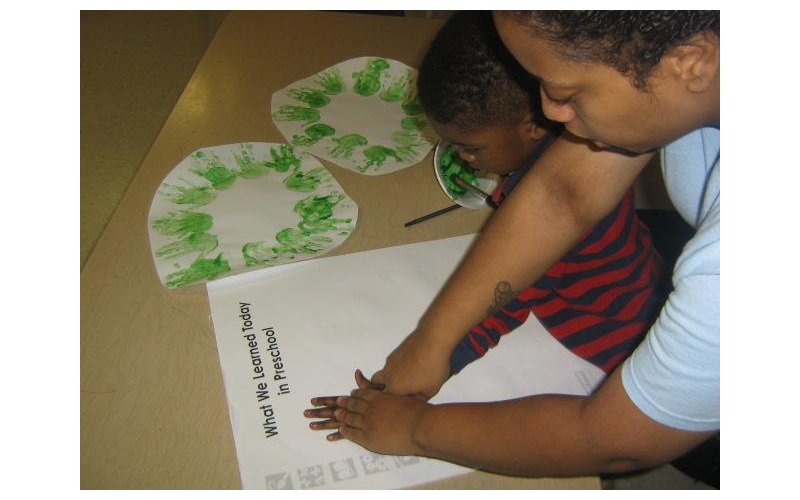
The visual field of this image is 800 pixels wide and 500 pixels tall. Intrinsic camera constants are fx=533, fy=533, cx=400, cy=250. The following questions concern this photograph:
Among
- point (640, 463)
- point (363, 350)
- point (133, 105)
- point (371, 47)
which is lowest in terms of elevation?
point (640, 463)

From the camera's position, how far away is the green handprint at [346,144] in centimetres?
85

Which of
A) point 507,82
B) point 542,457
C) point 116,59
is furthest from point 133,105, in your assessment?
point 542,457

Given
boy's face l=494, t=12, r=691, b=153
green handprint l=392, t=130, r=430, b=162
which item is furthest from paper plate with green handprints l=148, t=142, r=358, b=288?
boy's face l=494, t=12, r=691, b=153

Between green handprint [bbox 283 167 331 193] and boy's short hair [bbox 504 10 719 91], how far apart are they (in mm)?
478

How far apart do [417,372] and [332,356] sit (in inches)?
3.9

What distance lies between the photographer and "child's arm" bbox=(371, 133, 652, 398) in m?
0.61

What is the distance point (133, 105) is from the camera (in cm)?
174

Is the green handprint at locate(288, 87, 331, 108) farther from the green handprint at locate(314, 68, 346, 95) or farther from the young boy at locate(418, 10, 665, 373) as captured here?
the young boy at locate(418, 10, 665, 373)

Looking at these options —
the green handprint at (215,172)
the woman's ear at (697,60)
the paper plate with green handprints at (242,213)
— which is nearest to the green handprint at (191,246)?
the paper plate with green handprints at (242,213)

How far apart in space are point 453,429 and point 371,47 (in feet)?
2.76

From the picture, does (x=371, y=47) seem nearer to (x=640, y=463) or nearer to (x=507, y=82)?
(x=507, y=82)

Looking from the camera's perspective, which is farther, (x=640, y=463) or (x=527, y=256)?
(x=527, y=256)

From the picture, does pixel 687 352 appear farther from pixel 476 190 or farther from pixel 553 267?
pixel 476 190

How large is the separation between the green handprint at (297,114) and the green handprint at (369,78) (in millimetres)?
117
